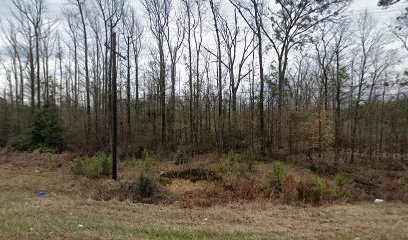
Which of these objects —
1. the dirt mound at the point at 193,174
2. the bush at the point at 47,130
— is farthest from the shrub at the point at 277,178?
the bush at the point at 47,130

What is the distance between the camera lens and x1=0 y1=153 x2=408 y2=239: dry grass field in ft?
17.6

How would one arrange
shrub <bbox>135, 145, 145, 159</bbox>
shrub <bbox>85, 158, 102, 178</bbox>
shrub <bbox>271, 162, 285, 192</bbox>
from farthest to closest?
1. shrub <bbox>135, 145, 145, 159</bbox>
2. shrub <bbox>85, 158, 102, 178</bbox>
3. shrub <bbox>271, 162, 285, 192</bbox>

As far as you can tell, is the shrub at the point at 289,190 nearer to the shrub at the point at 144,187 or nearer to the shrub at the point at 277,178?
the shrub at the point at 277,178

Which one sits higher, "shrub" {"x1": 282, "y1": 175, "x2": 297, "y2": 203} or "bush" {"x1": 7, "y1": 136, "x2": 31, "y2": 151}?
"bush" {"x1": 7, "y1": 136, "x2": 31, "y2": 151}

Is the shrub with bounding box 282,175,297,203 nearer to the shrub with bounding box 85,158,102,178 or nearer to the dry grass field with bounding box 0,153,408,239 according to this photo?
the dry grass field with bounding box 0,153,408,239

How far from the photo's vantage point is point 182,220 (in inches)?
267

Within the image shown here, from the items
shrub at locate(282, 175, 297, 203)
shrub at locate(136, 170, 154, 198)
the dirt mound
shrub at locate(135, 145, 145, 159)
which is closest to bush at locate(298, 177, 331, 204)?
shrub at locate(282, 175, 297, 203)

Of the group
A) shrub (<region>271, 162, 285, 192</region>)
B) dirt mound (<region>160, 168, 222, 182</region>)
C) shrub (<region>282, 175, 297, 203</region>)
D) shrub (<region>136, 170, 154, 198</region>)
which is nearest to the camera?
shrub (<region>282, 175, 297, 203</region>)

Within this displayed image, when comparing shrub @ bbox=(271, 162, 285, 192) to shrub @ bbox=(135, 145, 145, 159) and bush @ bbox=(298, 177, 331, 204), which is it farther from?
shrub @ bbox=(135, 145, 145, 159)

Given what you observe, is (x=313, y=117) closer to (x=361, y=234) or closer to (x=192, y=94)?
(x=192, y=94)

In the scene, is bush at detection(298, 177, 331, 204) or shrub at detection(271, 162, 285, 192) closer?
bush at detection(298, 177, 331, 204)

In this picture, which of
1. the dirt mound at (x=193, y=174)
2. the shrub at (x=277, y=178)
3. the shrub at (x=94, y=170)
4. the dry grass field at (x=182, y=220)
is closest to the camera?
the dry grass field at (x=182, y=220)

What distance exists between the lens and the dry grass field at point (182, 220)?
5.36 m

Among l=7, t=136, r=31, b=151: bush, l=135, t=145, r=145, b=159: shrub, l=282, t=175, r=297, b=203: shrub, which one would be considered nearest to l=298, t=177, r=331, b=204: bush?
l=282, t=175, r=297, b=203: shrub
